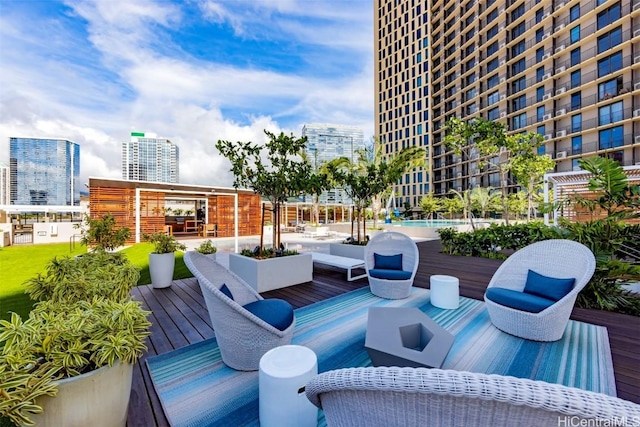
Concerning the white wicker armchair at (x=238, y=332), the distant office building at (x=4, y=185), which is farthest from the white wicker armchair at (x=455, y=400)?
the distant office building at (x=4, y=185)

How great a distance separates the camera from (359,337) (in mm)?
3213

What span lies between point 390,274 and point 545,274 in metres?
2.04

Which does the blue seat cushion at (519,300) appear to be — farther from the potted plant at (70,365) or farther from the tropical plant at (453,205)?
the tropical plant at (453,205)

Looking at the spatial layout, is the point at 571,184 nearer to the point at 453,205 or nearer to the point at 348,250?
the point at 348,250

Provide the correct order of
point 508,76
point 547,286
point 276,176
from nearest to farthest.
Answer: point 547,286, point 276,176, point 508,76

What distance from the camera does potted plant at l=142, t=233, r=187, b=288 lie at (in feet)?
16.8

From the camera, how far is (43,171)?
17.7m

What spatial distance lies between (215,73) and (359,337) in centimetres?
1197

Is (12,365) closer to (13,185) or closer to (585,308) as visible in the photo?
(585,308)

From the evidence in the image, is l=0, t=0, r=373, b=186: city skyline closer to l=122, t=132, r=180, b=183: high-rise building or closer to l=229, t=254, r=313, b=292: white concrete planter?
l=229, t=254, r=313, b=292: white concrete planter

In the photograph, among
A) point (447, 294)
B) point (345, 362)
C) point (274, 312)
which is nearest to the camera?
point (345, 362)

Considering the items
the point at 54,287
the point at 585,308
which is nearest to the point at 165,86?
the point at 54,287

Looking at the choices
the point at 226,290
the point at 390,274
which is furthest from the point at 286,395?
the point at 390,274

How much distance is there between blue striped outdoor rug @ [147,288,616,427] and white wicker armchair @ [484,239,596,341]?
0.45ft
